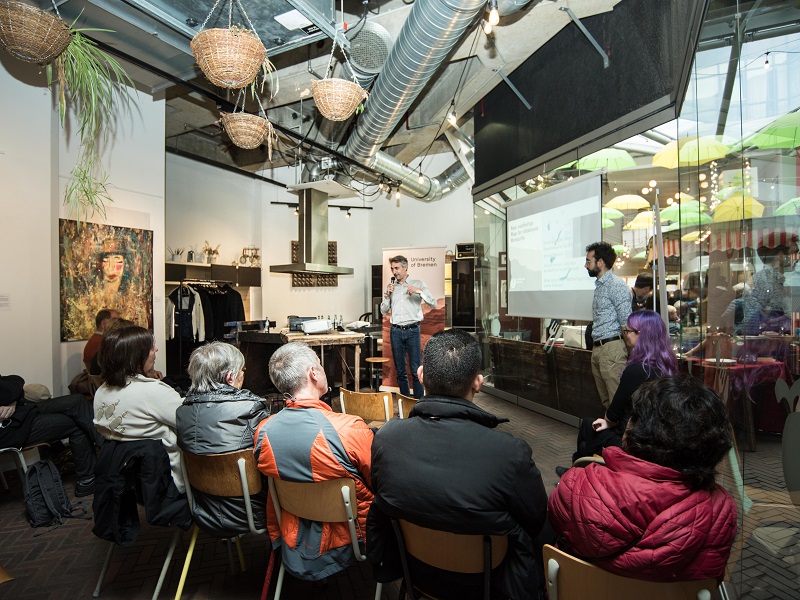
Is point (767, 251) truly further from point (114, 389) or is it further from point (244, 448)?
point (114, 389)

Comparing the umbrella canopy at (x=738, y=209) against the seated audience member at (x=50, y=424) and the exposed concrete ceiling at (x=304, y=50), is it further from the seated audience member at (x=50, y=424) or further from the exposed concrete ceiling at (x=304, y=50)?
the seated audience member at (x=50, y=424)

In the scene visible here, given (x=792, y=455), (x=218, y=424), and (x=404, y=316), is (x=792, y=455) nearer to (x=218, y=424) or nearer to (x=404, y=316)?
(x=218, y=424)

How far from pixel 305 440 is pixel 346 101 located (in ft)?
10.2

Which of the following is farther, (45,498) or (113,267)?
(113,267)

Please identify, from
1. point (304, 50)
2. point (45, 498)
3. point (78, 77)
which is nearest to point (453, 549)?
point (45, 498)

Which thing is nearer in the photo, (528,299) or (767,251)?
(767,251)

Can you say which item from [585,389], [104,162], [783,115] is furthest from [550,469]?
[104,162]

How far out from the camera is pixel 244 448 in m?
2.03

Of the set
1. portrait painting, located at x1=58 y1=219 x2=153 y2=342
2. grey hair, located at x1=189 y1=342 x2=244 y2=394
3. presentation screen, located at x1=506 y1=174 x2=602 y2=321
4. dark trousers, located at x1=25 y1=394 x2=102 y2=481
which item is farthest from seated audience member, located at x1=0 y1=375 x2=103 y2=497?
presentation screen, located at x1=506 y1=174 x2=602 y2=321

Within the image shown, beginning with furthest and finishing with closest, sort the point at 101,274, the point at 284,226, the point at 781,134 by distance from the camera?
the point at 284,226 → the point at 101,274 → the point at 781,134

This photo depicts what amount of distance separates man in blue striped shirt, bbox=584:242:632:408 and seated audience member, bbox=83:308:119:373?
14.0 feet

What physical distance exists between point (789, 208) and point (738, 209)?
0.47 meters

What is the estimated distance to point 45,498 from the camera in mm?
3021

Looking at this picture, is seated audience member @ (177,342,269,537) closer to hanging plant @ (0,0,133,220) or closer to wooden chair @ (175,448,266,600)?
wooden chair @ (175,448,266,600)
